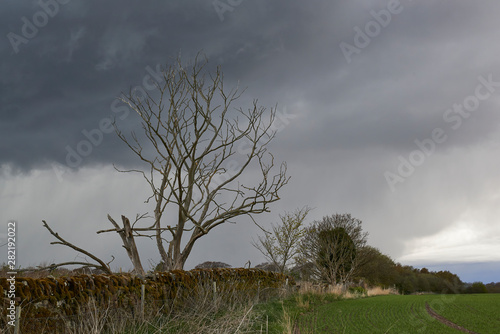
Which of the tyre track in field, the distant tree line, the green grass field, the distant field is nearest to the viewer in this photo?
the green grass field

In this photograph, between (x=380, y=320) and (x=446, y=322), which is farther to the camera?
(x=446, y=322)

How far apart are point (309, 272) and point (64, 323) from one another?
27.3 m

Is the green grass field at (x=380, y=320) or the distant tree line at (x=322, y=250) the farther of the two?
the distant tree line at (x=322, y=250)

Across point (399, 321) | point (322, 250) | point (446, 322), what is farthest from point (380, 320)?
point (322, 250)

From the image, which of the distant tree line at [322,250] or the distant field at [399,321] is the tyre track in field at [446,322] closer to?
the distant field at [399,321]

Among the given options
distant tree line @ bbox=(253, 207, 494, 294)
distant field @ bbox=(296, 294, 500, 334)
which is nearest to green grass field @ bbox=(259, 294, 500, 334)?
distant field @ bbox=(296, 294, 500, 334)

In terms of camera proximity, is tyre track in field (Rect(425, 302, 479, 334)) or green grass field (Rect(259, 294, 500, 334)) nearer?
green grass field (Rect(259, 294, 500, 334))

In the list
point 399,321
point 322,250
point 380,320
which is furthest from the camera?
point 322,250

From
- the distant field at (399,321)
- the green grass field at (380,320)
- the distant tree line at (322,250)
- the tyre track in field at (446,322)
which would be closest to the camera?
the green grass field at (380,320)

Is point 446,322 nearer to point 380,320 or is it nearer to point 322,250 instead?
point 380,320

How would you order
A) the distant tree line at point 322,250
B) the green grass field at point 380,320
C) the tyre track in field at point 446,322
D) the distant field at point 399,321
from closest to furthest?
1. the green grass field at point 380,320
2. the distant field at point 399,321
3. the tyre track in field at point 446,322
4. the distant tree line at point 322,250

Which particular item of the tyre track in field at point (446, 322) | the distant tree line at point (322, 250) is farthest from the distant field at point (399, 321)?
the distant tree line at point (322, 250)

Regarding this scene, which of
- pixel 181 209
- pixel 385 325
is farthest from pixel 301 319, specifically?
pixel 181 209

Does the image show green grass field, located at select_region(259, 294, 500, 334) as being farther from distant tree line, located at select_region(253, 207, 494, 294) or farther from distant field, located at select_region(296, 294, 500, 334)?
distant tree line, located at select_region(253, 207, 494, 294)
